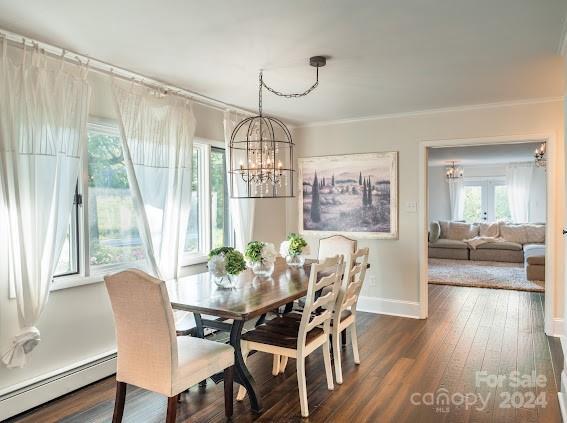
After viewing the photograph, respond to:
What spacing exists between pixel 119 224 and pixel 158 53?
1.35 m

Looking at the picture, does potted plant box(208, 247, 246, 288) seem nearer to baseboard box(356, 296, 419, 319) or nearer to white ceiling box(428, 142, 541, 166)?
baseboard box(356, 296, 419, 319)

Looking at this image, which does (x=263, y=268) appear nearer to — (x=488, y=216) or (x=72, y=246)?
(x=72, y=246)

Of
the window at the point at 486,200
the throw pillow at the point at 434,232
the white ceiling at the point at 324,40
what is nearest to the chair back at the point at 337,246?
the white ceiling at the point at 324,40

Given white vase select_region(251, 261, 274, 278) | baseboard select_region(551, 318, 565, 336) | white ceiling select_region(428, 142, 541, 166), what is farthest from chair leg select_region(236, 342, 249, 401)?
white ceiling select_region(428, 142, 541, 166)

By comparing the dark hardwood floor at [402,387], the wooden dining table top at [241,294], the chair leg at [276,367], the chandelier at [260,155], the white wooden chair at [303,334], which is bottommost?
the dark hardwood floor at [402,387]

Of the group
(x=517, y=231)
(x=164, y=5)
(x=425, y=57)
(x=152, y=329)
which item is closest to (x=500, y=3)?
(x=425, y=57)

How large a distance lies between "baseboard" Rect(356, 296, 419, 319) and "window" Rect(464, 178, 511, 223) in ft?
23.0

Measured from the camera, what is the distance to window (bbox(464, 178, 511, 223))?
34.4 ft

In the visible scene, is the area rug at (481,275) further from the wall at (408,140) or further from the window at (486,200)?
the window at (486,200)

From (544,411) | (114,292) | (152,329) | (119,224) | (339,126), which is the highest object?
(339,126)

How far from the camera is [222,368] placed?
93.4 inches

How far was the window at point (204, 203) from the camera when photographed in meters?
4.12

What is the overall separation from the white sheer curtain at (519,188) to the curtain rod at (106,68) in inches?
334

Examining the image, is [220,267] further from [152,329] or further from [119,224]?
[119,224]
